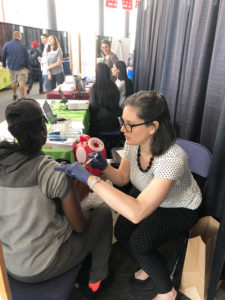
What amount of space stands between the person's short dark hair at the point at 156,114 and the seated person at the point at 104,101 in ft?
4.89

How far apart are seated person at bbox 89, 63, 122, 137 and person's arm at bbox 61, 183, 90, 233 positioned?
1.68m

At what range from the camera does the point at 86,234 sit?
101cm

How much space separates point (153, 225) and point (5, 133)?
128cm

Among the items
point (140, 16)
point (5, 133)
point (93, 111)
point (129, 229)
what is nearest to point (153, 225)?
point (129, 229)

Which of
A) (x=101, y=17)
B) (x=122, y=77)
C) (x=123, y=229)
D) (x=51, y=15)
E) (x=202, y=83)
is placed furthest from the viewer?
(x=101, y=17)

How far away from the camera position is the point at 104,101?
2.52m

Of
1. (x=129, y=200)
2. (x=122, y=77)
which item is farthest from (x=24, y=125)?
(x=122, y=77)

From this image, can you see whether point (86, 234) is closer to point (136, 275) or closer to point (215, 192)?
point (136, 275)

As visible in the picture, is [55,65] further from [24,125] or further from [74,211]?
[74,211]

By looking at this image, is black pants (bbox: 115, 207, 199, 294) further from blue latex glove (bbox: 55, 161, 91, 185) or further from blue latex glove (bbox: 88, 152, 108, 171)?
blue latex glove (bbox: 55, 161, 91, 185)

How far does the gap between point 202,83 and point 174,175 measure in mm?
888

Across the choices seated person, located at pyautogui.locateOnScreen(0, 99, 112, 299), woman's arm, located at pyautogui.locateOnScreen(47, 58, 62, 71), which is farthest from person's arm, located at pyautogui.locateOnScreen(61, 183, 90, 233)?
woman's arm, located at pyautogui.locateOnScreen(47, 58, 62, 71)

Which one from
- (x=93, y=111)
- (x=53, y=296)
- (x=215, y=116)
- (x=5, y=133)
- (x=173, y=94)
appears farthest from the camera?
(x=93, y=111)

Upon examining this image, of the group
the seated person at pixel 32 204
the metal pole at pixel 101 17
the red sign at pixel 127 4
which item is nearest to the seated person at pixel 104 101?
the seated person at pixel 32 204
